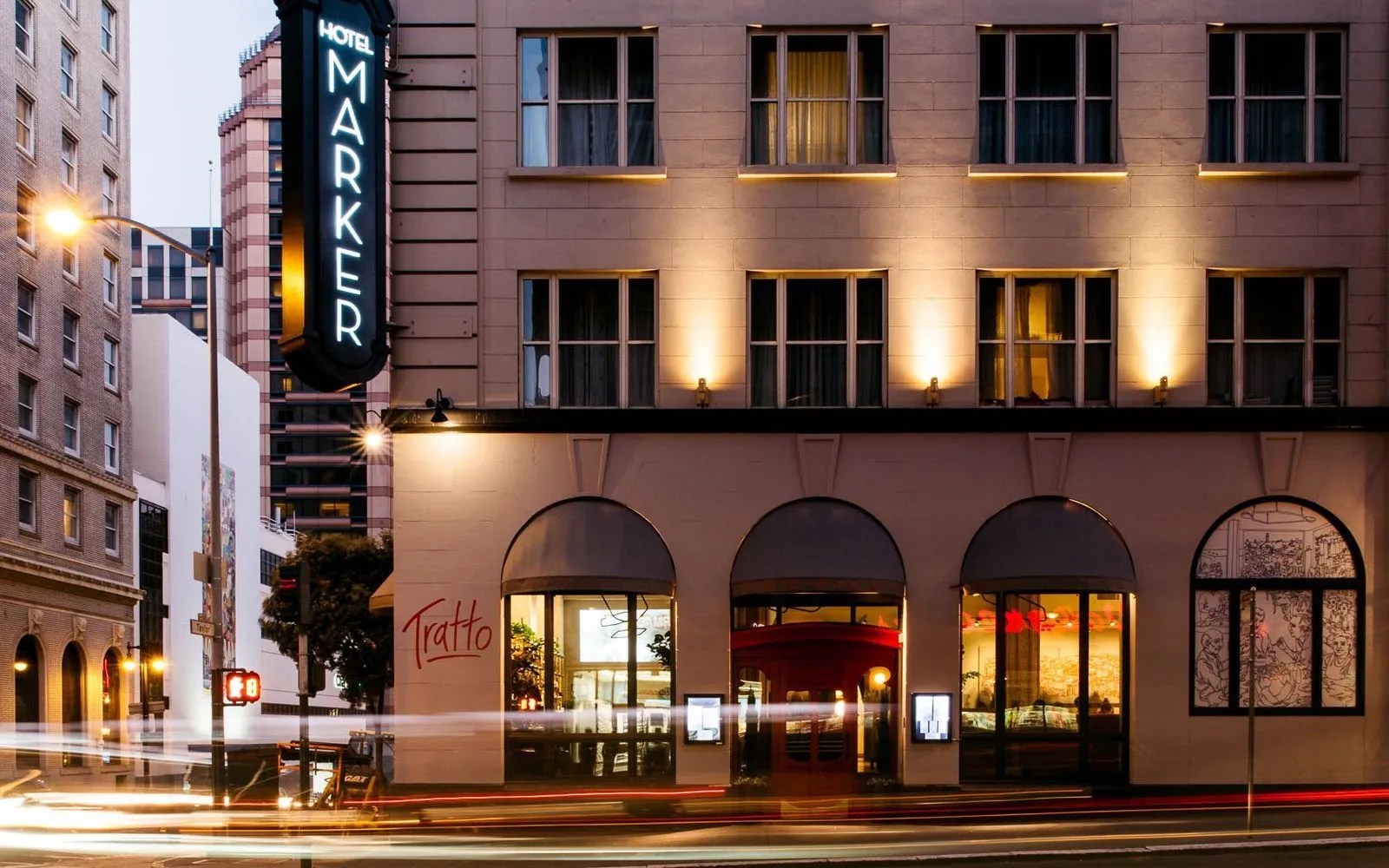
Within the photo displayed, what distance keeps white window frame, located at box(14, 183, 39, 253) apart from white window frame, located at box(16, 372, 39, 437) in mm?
4954

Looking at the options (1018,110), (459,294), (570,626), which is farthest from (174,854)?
(1018,110)

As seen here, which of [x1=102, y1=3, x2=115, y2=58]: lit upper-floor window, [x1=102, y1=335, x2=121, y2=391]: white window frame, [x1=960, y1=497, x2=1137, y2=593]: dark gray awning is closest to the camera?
[x1=960, y1=497, x2=1137, y2=593]: dark gray awning

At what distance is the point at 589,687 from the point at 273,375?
4790 inches

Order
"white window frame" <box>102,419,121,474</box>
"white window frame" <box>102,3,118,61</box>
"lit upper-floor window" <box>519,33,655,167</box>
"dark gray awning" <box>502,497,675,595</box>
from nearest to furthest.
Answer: "dark gray awning" <box>502,497,675,595</box>, "lit upper-floor window" <box>519,33,655,167</box>, "white window frame" <box>102,419,121,474</box>, "white window frame" <box>102,3,118,61</box>

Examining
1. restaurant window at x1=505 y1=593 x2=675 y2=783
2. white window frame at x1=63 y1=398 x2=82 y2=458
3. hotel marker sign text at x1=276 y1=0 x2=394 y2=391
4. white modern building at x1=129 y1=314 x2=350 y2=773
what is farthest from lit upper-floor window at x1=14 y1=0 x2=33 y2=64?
restaurant window at x1=505 y1=593 x2=675 y2=783

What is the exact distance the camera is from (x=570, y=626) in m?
23.4

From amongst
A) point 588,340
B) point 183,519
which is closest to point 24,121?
point 183,519

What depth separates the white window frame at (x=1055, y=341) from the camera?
23.3m

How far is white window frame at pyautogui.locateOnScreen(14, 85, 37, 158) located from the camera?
52969 mm

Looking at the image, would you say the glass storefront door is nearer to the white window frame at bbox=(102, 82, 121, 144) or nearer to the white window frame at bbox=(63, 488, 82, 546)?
the white window frame at bbox=(63, 488, 82, 546)

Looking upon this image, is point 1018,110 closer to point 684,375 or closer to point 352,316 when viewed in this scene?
point 684,375

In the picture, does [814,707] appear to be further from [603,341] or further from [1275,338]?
[1275,338]

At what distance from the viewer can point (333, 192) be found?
21516 mm

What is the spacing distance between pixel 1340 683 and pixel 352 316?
56.1 ft
